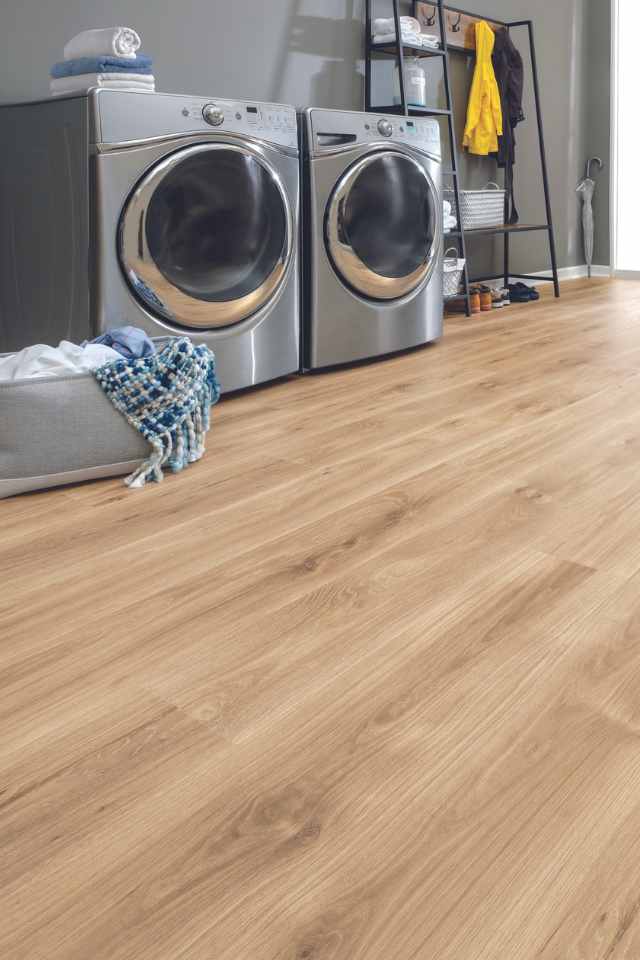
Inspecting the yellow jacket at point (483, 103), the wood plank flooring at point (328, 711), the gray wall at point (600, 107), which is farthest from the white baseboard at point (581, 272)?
the wood plank flooring at point (328, 711)

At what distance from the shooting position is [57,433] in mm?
1606

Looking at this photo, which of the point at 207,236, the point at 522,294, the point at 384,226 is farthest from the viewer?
the point at 522,294

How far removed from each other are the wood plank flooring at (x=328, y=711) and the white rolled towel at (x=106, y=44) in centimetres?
101

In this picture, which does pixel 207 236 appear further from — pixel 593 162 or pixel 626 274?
pixel 593 162

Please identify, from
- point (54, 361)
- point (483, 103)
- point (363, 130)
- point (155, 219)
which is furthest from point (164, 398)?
point (483, 103)

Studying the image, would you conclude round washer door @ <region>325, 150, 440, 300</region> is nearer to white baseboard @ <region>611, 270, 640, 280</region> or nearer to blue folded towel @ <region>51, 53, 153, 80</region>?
blue folded towel @ <region>51, 53, 153, 80</region>

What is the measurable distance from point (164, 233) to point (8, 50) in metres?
0.77

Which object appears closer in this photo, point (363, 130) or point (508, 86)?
point (363, 130)

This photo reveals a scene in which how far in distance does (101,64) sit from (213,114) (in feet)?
0.89

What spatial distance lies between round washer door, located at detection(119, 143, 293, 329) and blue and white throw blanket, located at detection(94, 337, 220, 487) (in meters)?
0.36

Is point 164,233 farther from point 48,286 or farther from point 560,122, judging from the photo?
point 560,122

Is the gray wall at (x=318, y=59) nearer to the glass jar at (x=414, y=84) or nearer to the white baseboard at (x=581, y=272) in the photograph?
the white baseboard at (x=581, y=272)

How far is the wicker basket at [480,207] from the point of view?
386cm

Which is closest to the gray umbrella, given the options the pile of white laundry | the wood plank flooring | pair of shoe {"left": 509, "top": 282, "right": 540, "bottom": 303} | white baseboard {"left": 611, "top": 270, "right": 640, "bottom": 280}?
white baseboard {"left": 611, "top": 270, "right": 640, "bottom": 280}
